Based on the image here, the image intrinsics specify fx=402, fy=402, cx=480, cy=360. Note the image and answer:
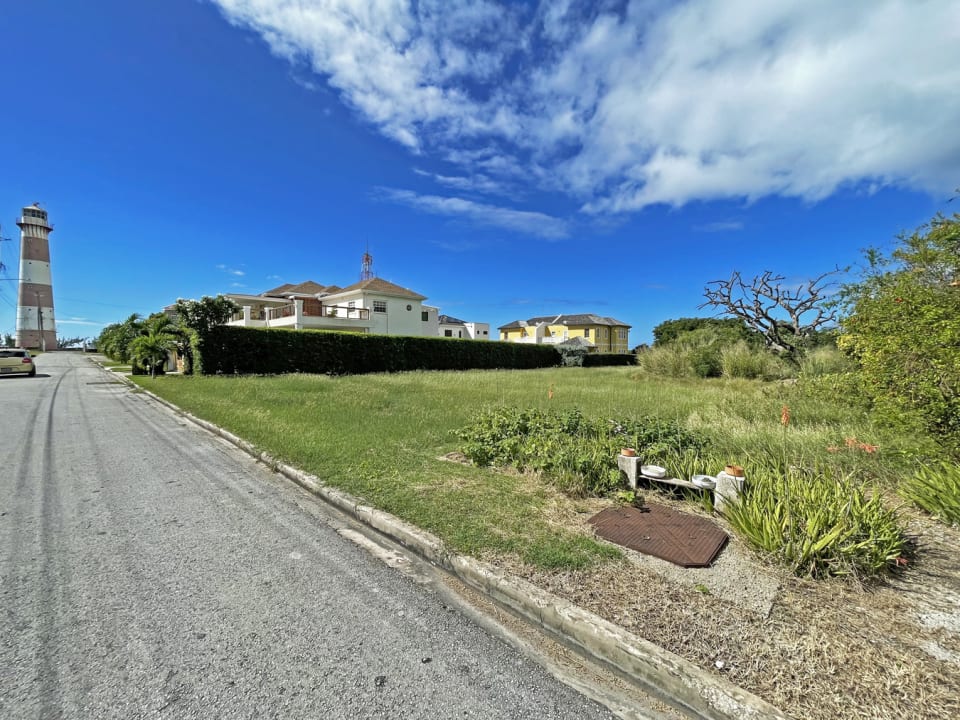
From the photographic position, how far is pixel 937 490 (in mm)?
3318

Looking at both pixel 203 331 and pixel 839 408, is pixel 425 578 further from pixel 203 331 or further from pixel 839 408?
pixel 203 331

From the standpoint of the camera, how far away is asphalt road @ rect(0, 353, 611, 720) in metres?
1.74

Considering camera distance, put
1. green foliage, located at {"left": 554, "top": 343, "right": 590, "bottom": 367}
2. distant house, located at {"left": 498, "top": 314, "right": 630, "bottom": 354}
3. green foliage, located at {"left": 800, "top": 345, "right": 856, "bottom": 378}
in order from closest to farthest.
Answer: green foliage, located at {"left": 800, "top": 345, "right": 856, "bottom": 378}
green foliage, located at {"left": 554, "top": 343, "right": 590, "bottom": 367}
distant house, located at {"left": 498, "top": 314, "right": 630, "bottom": 354}

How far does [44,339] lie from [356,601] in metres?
77.5

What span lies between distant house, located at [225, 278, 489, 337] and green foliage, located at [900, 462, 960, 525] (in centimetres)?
2575

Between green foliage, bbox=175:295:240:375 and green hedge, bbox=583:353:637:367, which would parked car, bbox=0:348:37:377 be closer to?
green foliage, bbox=175:295:240:375

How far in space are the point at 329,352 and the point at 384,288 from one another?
13.1 meters

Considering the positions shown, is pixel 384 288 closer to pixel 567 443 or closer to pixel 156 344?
pixel 156 344

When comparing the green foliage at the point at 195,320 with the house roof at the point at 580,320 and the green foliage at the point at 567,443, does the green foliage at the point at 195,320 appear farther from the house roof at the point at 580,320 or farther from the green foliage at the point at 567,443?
the house roof at the point at 580,320

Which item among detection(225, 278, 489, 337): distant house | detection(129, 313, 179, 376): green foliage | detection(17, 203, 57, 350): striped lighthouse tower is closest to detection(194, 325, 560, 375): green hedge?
detection(129, 313, 179, 376): green foliage

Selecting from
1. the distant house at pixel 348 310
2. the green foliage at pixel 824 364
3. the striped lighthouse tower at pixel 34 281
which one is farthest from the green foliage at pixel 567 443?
the striped lighthouse tower at pixel 34 281

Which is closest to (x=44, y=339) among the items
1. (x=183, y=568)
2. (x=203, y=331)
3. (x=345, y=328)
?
(x=345, y=328)

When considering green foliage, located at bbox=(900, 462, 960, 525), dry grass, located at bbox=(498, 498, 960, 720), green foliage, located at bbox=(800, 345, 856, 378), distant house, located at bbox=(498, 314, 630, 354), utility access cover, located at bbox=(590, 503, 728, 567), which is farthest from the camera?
distant house, located at bbox=(498, 314, 630, 354)

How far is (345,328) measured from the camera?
29.7m
